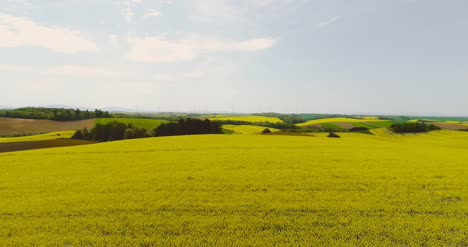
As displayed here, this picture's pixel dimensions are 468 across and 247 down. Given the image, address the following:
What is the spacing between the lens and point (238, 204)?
8906 millimetres

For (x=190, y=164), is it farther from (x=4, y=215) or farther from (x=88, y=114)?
(x=88, y=114)

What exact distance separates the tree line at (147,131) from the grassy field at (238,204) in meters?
33.4

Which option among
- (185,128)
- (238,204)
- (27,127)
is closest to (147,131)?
(185,128)

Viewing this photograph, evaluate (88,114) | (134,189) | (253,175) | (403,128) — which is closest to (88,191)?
(134,189)

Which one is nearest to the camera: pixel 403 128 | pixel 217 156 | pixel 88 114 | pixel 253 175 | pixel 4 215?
pixel 4 215

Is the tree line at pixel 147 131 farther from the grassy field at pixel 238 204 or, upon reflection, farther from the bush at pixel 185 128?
the grassy field at pixel 238 204

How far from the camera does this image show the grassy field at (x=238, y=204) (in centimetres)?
708

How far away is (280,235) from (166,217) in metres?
3.79

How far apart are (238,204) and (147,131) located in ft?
147

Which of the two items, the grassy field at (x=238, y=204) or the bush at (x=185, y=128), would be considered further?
the bush at (x=185, y=128)

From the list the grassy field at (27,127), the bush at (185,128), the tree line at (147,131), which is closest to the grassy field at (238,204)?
the bush at (185,128)

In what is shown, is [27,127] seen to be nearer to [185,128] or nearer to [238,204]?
[185,128]

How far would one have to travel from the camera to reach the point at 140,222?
309 inches

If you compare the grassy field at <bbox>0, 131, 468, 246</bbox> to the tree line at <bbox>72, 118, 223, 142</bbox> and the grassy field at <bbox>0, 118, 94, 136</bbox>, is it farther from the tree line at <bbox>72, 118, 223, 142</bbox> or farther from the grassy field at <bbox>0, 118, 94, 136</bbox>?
the grassy field at <bbox>0, 118, 94, 136</bbox>
